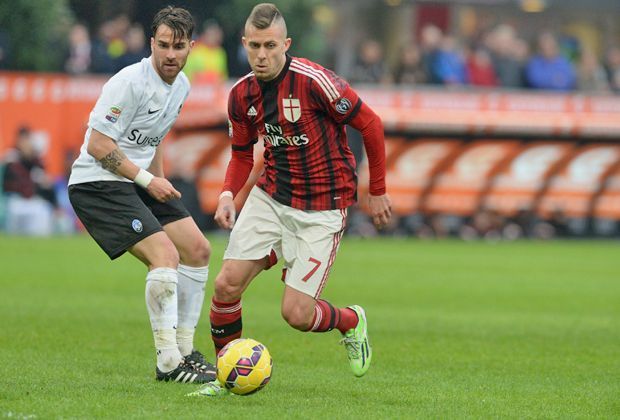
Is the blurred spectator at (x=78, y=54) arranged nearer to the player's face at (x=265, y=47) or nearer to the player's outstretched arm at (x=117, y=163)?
the player's outstretched arm at (x=117, y=163)

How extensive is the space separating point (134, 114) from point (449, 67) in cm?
1981

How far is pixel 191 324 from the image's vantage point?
917 centimetres

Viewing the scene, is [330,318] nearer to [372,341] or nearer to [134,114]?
[134,114]

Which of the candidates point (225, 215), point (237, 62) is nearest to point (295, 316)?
point (225, 215)

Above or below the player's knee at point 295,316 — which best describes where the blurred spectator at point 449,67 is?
below

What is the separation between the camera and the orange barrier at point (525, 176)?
27.5 metres

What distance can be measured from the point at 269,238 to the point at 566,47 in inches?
999

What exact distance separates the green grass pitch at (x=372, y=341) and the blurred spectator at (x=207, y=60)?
16.4 ft

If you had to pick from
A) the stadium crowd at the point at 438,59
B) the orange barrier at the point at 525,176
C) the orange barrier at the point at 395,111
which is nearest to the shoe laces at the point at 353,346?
the stadium crowd at the point at 438,59

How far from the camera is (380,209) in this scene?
8.48m

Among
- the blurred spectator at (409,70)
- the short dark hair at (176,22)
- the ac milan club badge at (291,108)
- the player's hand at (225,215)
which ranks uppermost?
the short dark hair at (176,22)

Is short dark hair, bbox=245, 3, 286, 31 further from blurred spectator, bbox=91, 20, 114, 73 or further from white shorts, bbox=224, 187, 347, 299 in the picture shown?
blurred spectator, bbox=91, 20, 114, 73

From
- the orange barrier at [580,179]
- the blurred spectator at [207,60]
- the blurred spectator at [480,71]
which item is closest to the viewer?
the blurred spectator at [207,60]

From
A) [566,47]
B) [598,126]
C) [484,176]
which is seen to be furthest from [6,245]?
[566,47]
